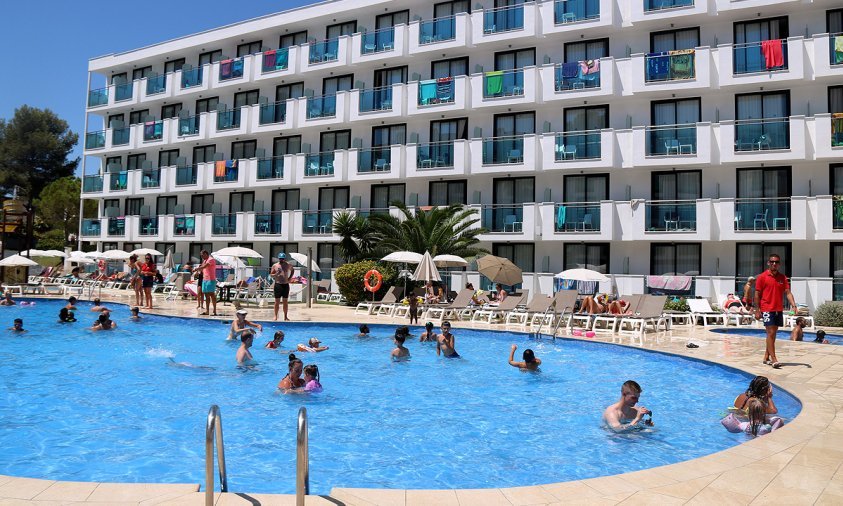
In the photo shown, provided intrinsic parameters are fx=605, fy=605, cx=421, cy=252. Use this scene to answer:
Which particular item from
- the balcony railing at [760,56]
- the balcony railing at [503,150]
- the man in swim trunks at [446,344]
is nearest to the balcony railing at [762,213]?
the balcony railing at [760,56]

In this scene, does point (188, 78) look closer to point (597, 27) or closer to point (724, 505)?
point (597, 27)

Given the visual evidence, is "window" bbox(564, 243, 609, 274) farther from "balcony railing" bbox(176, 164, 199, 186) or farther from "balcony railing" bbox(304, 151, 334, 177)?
"balcony railing" bbox(176, 164, 199, 186)

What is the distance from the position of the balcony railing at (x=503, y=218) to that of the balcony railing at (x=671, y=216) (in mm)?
5687

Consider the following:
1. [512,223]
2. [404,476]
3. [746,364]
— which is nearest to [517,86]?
[512,223]

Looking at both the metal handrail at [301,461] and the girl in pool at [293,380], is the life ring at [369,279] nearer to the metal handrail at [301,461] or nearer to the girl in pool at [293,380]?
the girl in pool at [293,380]

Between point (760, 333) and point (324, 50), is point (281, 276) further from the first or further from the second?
point (324, 50)

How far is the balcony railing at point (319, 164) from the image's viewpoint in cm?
3372

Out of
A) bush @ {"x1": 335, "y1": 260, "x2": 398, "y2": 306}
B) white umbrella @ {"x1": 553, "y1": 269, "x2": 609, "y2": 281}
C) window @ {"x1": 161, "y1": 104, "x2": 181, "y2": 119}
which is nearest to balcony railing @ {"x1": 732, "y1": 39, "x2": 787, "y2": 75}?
white umbrella @ {"x1": 553, "y1": 269, "x2": 609, "y2": 281}

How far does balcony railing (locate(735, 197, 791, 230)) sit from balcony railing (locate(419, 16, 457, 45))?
15.9 meters

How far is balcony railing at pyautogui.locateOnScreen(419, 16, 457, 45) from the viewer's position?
30.9m

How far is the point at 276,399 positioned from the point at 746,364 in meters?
8.60

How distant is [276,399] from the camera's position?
33.2 ft

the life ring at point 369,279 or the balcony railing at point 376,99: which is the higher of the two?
the balcony railing at point 376,99

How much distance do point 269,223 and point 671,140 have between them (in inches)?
866
